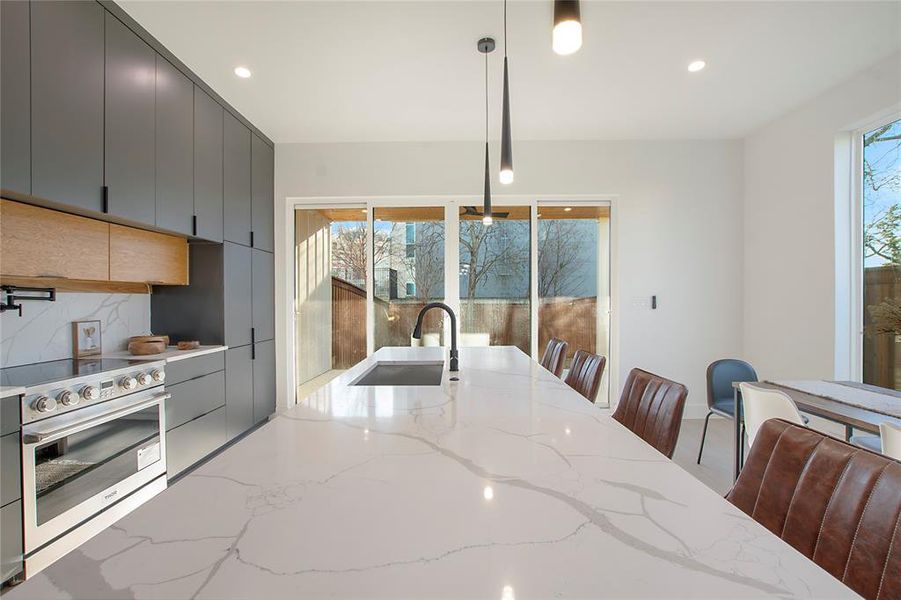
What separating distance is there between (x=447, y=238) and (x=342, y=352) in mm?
1654

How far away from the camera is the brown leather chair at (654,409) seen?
1.27m

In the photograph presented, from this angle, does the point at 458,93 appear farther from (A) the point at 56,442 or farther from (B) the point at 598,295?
(A) the point at 56,442

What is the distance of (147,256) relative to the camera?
2645 millimetres

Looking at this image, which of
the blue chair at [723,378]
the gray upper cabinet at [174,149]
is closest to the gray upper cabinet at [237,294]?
the gray upper cabinet at [174,149]

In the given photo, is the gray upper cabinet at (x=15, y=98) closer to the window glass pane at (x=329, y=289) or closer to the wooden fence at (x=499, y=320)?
the window glass pane at (x=329, y=289)

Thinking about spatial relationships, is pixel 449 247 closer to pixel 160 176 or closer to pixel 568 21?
pixel 160 176

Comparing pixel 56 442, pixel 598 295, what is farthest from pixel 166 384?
pixel 598 295

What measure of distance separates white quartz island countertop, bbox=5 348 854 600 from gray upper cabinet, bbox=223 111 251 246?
282 cm

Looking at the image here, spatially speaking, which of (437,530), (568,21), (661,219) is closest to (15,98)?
(568,21)

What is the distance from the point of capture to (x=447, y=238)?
4.17m

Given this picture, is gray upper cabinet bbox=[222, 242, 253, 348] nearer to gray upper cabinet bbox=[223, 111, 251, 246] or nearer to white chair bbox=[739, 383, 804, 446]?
gray upper cabinet bbox=[223, 111, 251, 246]

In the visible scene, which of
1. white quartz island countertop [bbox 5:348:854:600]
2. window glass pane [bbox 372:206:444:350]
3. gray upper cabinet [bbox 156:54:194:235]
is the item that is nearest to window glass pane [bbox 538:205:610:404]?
window glass pane [bbox 372:206:444:350]

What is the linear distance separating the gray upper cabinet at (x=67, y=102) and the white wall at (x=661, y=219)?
2394 millimetres

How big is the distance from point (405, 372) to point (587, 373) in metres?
0.98
